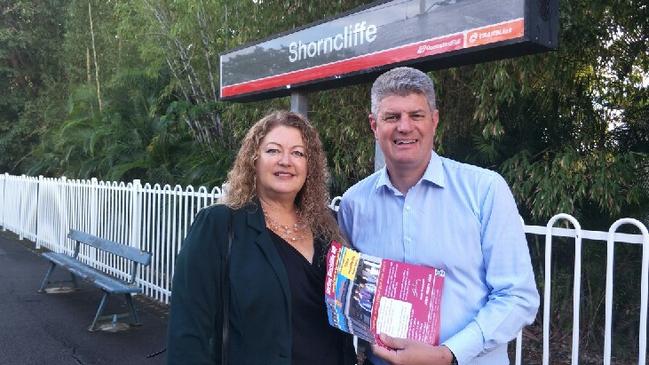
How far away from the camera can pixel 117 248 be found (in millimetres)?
6758

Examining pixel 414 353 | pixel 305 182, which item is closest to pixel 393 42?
pixel 305 182

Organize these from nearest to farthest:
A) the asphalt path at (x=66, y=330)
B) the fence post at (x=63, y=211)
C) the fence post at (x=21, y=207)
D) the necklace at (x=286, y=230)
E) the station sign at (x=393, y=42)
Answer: the necklace at (x=286, y=230), the station sign at (x=393, y=42), the asphalt path at (x=66, y=330), the fence post at (x=63, y=211), the fence post at (x=21, y=207)

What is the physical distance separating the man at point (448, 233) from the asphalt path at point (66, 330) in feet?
12.9

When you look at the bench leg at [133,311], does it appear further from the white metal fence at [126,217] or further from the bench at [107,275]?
the white metal fence at [126,217]

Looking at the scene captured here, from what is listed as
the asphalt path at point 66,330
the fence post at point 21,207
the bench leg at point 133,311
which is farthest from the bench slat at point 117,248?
the fence post at point 21,207

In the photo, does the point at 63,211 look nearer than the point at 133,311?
No

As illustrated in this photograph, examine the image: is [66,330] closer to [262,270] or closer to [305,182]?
[305,182]

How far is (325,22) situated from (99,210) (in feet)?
19.0

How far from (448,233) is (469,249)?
8cm

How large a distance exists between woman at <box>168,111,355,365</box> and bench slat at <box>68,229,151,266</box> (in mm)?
4234

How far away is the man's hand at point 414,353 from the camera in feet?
5.51

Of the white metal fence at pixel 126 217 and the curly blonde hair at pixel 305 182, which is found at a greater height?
the curly blonde hair at pixel 305 182

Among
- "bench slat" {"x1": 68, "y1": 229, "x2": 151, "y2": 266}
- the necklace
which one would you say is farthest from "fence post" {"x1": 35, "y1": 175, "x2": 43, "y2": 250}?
the necklace

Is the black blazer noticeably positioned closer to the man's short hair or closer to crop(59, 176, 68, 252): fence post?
the man's short hair
